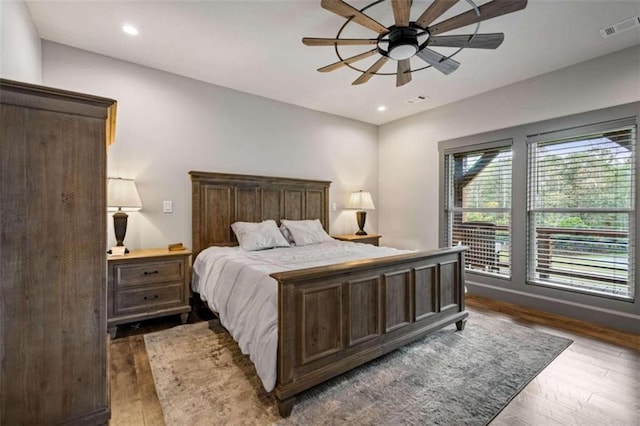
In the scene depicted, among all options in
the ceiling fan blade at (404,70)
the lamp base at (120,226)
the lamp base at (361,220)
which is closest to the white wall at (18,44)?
the lamp base at (120,226)

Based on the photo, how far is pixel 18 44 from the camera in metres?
2.11

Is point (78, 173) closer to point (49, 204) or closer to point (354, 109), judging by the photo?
point (49, 204)

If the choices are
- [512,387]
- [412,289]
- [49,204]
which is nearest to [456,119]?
[412,289]

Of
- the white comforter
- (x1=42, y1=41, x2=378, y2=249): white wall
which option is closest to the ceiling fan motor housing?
the white comforter

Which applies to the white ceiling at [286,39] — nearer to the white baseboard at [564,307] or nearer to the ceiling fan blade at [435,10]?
the ceiling fan blade at [435,10]

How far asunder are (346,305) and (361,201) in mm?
3096

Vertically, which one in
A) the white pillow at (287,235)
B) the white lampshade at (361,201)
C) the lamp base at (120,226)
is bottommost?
the white pillow at (287,235)

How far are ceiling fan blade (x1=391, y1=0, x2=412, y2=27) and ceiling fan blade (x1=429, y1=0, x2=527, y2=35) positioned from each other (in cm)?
24

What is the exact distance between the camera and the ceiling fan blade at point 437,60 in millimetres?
2370

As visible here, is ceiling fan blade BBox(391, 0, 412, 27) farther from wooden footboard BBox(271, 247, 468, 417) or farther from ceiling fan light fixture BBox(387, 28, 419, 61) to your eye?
wooden footboard BBox(271, 247, 468, 417)

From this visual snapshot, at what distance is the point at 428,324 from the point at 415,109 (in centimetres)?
349

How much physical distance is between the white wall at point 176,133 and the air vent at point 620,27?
3.39 meters

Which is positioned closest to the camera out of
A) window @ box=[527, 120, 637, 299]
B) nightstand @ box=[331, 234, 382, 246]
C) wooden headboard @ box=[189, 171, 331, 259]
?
window @ box=[527, 120, 637, 299]

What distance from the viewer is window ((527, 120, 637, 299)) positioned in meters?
3.04
